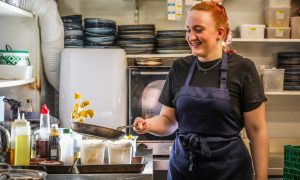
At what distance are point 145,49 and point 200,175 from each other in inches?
77.0

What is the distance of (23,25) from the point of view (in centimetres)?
388

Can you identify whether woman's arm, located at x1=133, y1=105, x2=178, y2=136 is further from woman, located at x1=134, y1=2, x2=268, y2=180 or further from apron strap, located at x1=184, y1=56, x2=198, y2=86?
apron strap, located at x1=184, y1=56, x2=198, y2=86

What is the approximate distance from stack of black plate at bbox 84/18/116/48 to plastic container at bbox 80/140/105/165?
1.89 meters

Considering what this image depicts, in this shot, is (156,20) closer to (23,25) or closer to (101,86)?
(101,86)

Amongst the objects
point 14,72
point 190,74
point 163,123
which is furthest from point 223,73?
point 14,72

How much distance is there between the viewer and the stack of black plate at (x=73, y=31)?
13.6 feet

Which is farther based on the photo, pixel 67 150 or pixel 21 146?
pixel 67 150

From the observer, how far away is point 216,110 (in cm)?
237

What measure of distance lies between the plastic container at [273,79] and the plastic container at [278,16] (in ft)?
1.35

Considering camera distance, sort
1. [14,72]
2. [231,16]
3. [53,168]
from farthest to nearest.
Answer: [231,16] < [14,72] < [53,168]

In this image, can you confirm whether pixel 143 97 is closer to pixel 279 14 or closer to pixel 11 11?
pixel 11 11

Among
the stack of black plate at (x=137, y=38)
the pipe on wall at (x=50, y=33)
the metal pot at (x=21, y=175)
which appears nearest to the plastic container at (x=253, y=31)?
the stack of black plate at (x=137, y=38)

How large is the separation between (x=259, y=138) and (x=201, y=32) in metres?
0.56

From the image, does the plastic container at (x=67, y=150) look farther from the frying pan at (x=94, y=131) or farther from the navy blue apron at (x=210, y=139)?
the navy blue apron at (x=210, y=139)
